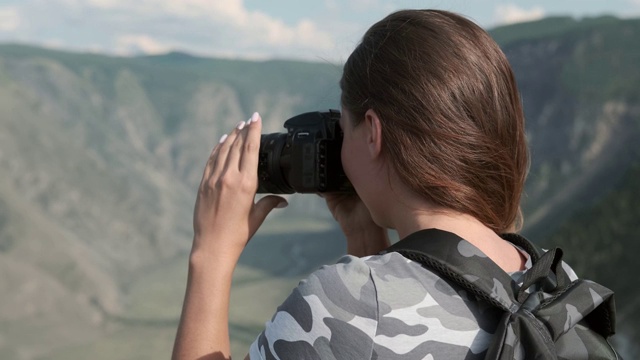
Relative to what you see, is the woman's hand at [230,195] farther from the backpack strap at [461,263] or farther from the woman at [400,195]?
the backpack strap at [461,263]

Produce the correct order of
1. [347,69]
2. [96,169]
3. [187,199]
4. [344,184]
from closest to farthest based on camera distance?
[347,69] → [344,184] → [96,169] → [187,199]

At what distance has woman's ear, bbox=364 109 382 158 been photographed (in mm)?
1601

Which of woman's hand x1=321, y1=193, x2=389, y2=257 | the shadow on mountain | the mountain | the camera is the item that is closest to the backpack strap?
the camera

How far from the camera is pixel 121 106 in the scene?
149 feet

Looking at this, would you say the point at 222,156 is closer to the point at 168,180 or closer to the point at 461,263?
the point at 461,263

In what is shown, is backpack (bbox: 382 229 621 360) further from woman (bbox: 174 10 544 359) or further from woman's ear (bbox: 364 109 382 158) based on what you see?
woman's ear (bbox: 364 109 382 158)

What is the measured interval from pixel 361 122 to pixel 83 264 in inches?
1186

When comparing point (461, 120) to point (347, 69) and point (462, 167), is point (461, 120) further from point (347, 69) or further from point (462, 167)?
point (347, 69)

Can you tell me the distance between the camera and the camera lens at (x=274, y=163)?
1947 mm

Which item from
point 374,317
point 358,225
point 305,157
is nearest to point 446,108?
point 374,317

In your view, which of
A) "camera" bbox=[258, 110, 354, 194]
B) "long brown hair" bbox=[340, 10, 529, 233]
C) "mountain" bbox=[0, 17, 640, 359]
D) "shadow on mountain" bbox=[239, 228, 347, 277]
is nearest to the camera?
"long brown hair" bbox=[340, 10, 529, 233]

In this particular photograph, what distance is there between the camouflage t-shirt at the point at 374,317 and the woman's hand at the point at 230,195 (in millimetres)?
303

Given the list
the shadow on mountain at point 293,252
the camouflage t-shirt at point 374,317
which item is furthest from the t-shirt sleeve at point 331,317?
the shadow on mountain at point 293,252

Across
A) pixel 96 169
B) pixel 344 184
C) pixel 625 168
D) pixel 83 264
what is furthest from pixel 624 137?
pixel 344 184
